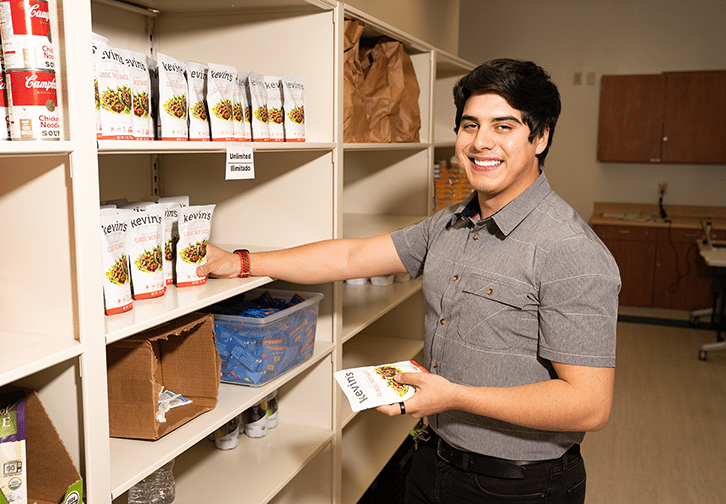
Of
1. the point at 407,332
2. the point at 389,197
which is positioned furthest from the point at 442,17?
the point at 407,332

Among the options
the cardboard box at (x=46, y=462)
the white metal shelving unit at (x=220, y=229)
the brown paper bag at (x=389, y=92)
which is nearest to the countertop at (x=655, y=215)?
the white metal shelving unit at (x=220, y=229)

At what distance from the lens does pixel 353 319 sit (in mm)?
2473

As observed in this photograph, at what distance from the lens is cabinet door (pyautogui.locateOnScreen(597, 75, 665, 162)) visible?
21.0 feet

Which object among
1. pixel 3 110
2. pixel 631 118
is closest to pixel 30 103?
pixel 3 110

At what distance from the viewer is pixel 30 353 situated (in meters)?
1.05

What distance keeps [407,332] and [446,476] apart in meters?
1.75

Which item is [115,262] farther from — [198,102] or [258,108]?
[258,108]

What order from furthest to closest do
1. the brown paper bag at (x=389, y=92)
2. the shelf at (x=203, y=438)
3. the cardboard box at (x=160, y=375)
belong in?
the brown paper bag at (x=389, y=92)
the cardboard box at (x=160, y=375)
the shelf at (x=203, y=438)

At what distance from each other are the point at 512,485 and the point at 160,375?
0.97 m

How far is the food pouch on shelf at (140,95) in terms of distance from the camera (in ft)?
4.25

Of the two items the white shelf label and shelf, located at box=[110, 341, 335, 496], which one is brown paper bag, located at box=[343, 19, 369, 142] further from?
shelf, located at box=[110, 341, 335, 496]

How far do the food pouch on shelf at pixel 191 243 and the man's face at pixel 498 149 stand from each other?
2.29ft

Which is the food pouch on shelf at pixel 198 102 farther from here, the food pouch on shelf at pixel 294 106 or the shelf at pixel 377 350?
the shelf at pixel 377 350

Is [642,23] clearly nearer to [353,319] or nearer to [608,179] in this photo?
[608,179]
